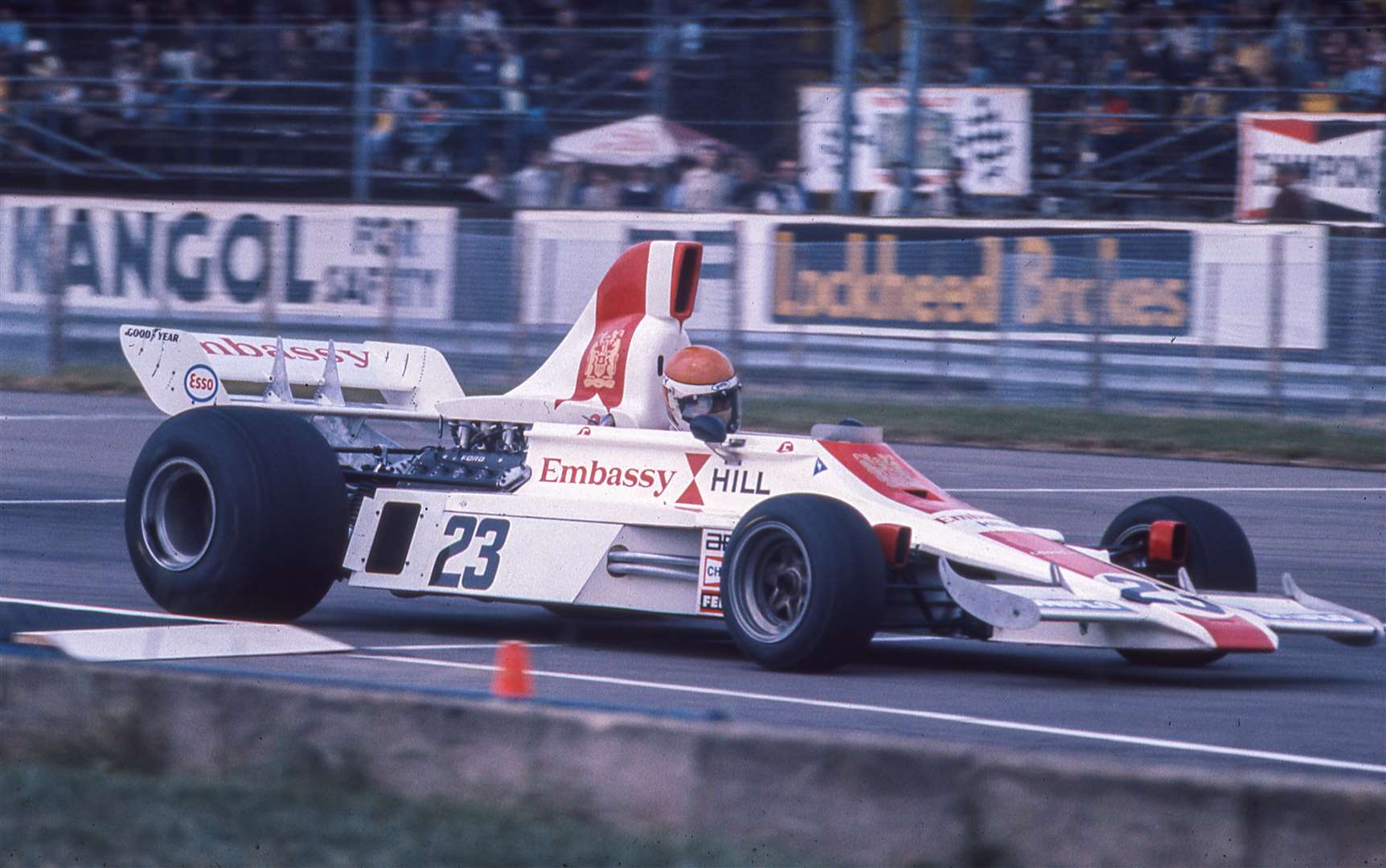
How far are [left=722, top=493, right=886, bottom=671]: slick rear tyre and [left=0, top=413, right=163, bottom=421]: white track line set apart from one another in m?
11.6

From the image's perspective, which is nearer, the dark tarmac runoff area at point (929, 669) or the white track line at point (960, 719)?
the white track line at point (960, 719)

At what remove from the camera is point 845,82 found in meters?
19.4

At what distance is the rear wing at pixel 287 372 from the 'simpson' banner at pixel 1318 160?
10840 millimetres

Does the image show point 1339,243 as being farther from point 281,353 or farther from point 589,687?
point 589,687

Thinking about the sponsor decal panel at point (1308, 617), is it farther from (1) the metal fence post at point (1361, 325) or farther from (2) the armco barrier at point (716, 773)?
(1) the metal fence post at point (1361, 325)

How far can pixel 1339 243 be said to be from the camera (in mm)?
17391

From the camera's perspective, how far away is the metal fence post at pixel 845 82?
1917cm

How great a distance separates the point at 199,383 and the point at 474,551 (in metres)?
1.75

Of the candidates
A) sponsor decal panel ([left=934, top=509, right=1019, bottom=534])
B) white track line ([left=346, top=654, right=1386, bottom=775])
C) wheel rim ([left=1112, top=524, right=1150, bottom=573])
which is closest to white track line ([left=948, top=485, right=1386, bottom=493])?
wheel rim ([left=1112, top=524, right=1150, bottom=573])

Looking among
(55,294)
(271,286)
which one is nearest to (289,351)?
(271,286)

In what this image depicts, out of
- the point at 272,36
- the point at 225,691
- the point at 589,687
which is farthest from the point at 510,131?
the point at 225,691

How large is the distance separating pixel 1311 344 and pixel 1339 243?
3.01 ft

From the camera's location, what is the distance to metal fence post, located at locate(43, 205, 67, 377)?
21375 millimetres

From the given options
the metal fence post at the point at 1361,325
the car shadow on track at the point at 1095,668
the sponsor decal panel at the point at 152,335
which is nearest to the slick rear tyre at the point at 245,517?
the sponsor decal panel at the point at 152,335
